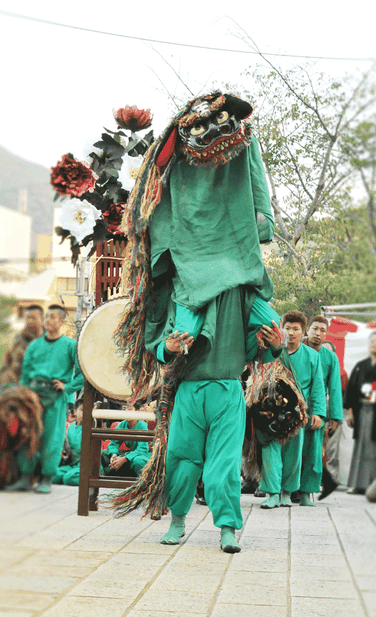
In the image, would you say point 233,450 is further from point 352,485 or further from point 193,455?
point 352,485

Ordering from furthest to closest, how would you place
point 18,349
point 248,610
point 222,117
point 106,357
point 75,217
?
1. point 106,357
2. point 222,117
3. point 248,610
4. point 75,217
5. point 18,349

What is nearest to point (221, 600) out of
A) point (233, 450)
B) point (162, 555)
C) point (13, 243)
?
point (162, 555)

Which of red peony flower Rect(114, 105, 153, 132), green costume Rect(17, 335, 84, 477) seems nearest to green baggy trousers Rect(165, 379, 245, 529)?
red peony flower Rect(114, 105, 153, 132)

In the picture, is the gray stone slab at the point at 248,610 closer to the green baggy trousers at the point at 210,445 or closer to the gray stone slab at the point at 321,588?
the gray stone slab at the point at 321,588

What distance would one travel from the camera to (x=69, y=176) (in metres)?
0.96

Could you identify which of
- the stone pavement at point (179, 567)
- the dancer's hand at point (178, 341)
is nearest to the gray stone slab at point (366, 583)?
the stone pavement at point (179, 567)

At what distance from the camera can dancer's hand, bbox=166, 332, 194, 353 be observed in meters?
1.67

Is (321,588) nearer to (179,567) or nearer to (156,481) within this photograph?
(179,567)

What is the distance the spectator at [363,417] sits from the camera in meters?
0.65

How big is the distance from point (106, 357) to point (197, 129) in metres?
1.23

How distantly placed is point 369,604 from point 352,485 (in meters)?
0.14

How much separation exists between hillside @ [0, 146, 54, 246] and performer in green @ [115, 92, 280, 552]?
53cm

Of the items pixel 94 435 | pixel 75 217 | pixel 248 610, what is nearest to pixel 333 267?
pixel 75 217

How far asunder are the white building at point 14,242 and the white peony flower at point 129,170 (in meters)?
0.77
